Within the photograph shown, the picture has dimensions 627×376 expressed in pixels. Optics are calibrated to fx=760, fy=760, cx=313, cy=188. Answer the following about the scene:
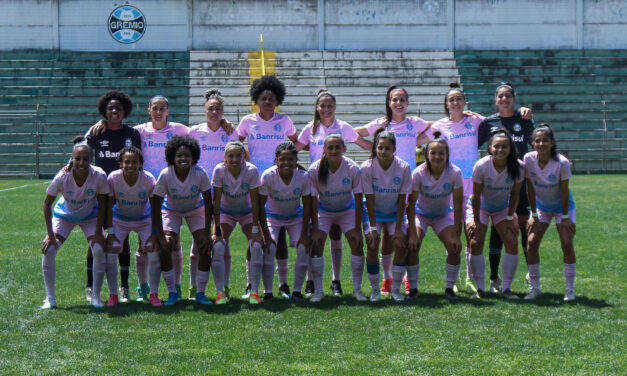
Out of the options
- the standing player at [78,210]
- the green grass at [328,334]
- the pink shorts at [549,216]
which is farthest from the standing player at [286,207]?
the pink shorts at [549,216]

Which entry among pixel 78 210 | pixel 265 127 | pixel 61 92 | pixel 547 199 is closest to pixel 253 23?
pixel 61 92

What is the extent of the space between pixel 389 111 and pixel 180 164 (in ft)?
7.25

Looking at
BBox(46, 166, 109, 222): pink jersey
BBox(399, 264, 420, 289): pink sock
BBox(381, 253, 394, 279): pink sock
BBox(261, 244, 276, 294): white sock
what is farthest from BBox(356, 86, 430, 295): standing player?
BBox(46, 166, 109, 222): pink jersey

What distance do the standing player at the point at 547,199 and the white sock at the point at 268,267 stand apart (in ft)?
7.25

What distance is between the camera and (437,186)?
6703 millimetres

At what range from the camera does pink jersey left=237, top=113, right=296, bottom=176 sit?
7.48 metres

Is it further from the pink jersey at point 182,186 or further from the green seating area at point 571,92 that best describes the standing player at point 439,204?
the green seating area at point 571,92

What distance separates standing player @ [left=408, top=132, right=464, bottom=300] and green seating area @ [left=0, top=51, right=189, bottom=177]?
643 inches

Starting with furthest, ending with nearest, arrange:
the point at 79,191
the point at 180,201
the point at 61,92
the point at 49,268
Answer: the point at 61,92 → the point at 180,201 → the point at 79,191 → the point at 49,268

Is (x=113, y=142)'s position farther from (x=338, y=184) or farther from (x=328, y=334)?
(x=328, y=334)

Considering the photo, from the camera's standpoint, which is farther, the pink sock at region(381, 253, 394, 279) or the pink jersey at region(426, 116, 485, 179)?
the pink jersey at region(426, 116, 485, 179)

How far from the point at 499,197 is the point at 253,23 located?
1952 centimetres

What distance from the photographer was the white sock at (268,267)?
6621mm

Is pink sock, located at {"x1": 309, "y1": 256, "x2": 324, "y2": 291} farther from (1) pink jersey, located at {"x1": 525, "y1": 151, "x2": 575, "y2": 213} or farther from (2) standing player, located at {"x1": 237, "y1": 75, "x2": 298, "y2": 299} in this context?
(1) pink jersey, located at {"x1": 525, "y1": 151, "x2": 575, "y2": 213}
